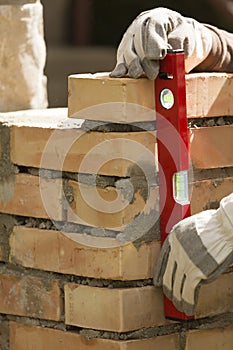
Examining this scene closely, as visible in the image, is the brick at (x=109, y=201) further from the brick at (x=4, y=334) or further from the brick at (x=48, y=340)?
the brick at (x=4, y=334)

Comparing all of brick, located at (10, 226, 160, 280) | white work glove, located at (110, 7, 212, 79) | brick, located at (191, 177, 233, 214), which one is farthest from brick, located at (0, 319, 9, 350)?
white work glove, located at (110, 7, 212, 79)

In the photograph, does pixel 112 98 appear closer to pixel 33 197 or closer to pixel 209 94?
pixel 209 94

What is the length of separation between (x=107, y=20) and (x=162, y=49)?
6625 mm

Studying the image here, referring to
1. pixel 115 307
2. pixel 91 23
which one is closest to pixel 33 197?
pixel 115 307

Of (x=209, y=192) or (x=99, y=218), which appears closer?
(x=99, y=218)

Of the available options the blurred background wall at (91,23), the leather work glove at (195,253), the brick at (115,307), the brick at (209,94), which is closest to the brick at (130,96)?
the brick at (209,94)

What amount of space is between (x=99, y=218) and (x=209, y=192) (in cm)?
36

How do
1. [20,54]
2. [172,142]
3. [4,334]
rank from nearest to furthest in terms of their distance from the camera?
1. [172,142]
2. [4,334]
3. [20,54]

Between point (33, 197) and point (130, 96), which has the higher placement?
point (130, 96)

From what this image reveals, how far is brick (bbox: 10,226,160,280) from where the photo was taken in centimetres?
323

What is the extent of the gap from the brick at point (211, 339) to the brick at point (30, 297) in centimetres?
41

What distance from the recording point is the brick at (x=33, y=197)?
10.9ft

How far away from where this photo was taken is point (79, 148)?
3.25m

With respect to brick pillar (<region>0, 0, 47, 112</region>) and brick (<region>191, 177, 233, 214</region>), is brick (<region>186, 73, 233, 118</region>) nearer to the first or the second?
brick (<region>191, 177, 233, 214</region>)
